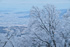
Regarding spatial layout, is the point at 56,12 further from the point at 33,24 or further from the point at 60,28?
the point at 33,24

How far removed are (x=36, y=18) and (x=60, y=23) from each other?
5.88 ft

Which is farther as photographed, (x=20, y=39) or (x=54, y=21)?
(x=20, y=39)

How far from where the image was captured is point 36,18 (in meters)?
9.22

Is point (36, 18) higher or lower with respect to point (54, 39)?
higher

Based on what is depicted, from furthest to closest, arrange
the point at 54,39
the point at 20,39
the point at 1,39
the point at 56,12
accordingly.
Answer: the point at 20,39, the point at 56,12, the point at 54,39, the point at 1,39

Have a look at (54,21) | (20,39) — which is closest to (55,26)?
(54,21)

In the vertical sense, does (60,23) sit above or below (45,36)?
above

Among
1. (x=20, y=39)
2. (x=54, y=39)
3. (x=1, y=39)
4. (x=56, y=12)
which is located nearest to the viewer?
(x=1, y=39)

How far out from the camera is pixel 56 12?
945 cm

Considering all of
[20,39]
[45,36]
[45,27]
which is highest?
[45,27]

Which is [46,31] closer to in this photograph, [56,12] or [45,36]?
[45,36]

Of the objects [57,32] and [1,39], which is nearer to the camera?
[1,39]

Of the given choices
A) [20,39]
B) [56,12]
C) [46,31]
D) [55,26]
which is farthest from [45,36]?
[20,39]

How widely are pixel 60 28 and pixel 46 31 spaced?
1.02 metres
